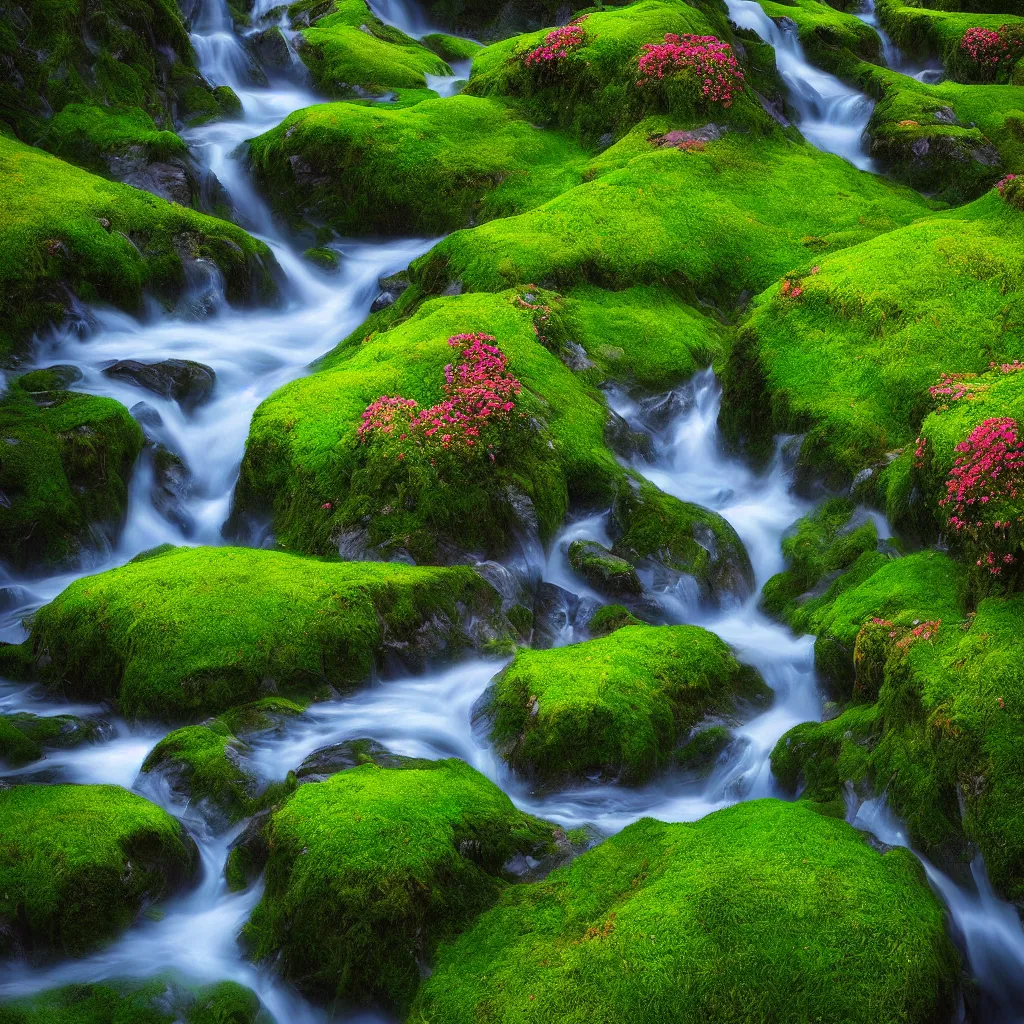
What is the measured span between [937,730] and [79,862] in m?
5.95

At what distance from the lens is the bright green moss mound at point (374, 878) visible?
6828 millimetres

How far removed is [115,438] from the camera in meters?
13.3

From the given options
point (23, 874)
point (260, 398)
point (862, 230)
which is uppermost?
point (862, 230)

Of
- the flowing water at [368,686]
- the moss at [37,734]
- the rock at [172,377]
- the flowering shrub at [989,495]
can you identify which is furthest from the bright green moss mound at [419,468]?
Answer: the flowering shrub at [989,495]

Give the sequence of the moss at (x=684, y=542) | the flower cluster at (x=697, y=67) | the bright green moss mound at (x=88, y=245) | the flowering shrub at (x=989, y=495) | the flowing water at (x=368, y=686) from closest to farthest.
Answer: the flowing water at (x=368, y=686)
the flowering shrub at (x=989, y=495)
the moss at (x=684, y=542)
the bright green moss mound at (x=88, y=245)
the flower cluster at (x=697, y=67)

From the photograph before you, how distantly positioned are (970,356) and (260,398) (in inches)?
380

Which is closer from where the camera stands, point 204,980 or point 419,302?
point 204,980

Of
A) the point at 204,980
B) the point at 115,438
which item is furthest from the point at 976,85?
the point at 204,980

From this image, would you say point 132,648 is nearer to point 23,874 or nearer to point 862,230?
point 23,874

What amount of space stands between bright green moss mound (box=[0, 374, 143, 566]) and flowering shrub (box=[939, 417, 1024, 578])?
959 cm

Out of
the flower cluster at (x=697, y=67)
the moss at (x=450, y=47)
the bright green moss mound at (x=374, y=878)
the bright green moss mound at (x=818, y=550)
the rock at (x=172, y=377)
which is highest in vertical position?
the flower cluster at (x=697, y=67)

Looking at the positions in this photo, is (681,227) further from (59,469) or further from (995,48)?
(995,48)

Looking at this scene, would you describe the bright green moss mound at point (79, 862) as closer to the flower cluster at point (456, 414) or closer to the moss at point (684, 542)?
the flower cluster at point (456, 414)

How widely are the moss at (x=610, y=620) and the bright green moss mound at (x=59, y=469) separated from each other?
614 centimetres
